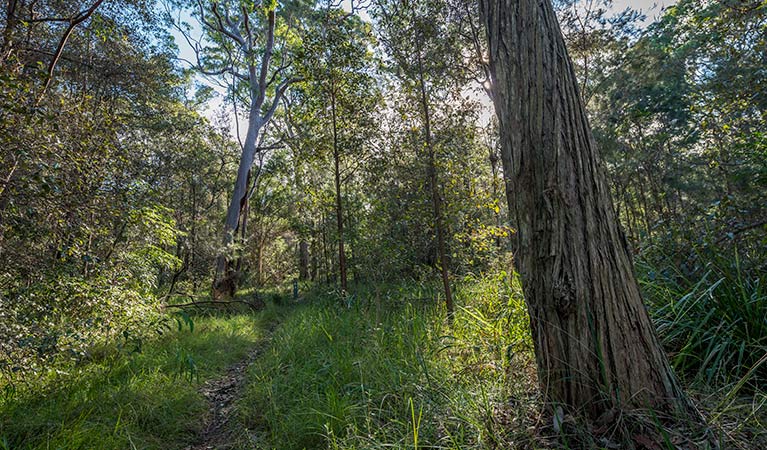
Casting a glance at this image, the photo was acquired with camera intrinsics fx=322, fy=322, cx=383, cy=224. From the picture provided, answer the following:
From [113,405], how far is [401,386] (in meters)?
2.45

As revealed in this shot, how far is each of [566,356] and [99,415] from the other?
342cm

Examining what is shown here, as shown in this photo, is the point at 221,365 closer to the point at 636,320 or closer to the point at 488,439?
the point at 488,439

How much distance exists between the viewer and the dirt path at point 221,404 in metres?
2.51

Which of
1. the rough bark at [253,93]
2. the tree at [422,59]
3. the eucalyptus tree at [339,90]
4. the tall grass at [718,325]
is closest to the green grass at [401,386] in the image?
the tall grass at [718,325]

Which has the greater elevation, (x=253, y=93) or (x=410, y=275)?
(x=253, y=93)

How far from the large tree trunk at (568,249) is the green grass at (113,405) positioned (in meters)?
2.83

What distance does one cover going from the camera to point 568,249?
173cm

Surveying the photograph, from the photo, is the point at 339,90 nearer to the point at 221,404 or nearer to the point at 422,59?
the point at 422,59

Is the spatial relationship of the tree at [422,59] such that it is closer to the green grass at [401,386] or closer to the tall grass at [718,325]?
the green grass at [401,386]

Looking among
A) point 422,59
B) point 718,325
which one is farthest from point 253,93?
point 718,325

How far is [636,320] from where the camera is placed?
1.69 m

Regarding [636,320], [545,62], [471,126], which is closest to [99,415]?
[636,320]

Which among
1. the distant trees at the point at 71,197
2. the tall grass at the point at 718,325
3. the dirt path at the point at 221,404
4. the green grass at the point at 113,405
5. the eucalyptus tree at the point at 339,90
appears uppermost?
the eucalyptus tree at the point at 339,90

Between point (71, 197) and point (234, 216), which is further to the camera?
point (234, 216)
